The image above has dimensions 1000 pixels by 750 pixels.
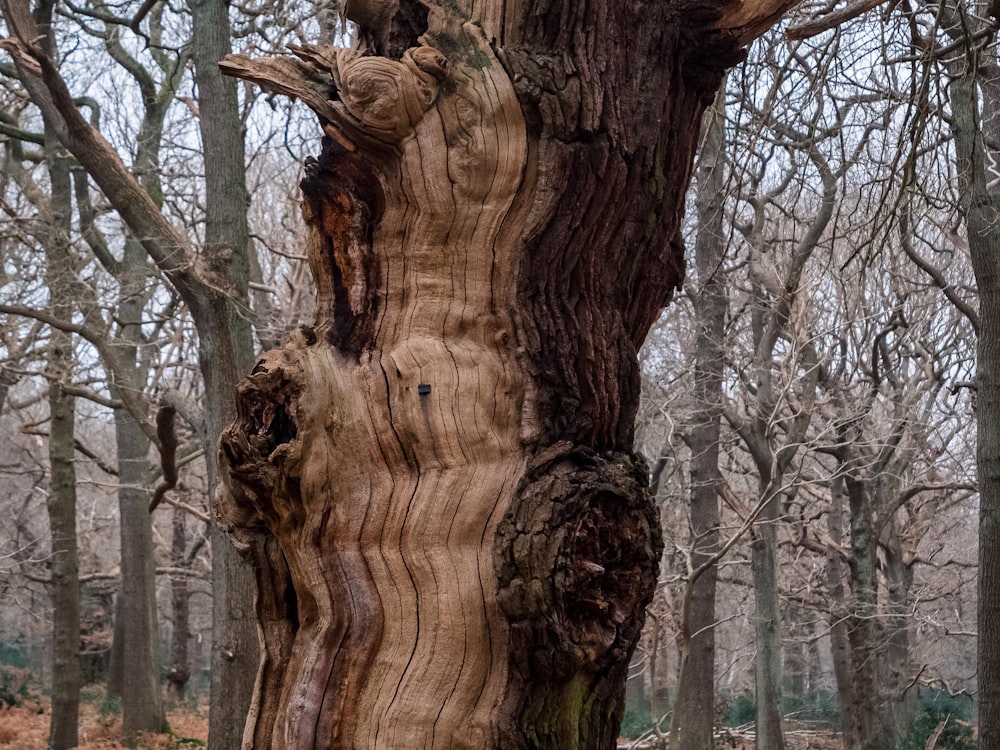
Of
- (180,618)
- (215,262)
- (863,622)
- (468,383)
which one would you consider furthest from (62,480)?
(468,383)

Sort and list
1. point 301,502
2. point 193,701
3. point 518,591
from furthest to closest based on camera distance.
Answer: point 193,701, point 301,502, point 518,591

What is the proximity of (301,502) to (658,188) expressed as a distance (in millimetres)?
1155

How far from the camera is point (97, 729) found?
15078mm

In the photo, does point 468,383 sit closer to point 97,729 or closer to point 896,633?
point 97,729

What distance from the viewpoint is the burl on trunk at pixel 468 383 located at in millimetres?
2125

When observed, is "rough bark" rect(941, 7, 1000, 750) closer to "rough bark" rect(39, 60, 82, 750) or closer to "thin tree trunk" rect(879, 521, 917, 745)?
"thin tree trunk" rect(879, 521, 917, 745)

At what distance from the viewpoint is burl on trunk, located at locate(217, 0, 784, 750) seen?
212cm

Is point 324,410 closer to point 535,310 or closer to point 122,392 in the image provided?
point 535,310

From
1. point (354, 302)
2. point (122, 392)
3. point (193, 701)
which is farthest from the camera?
point (193, 701)

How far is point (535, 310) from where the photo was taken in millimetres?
2303

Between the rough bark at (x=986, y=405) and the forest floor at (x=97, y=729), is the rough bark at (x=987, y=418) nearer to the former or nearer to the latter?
the rough bark at (x=986, y=405)

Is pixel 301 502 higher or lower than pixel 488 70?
lower

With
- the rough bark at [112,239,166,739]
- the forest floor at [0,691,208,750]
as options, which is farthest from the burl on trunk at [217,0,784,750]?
the rough bark at [112,239,166,739]

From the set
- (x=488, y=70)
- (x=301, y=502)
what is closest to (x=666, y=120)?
(x=488, y=70)
